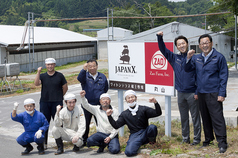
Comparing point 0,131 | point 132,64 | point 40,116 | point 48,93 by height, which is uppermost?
point 132,64

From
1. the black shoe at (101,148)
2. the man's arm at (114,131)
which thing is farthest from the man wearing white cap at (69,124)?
the man's arm at (114,131)

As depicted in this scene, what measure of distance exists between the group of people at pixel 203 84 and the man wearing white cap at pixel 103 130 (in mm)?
1410

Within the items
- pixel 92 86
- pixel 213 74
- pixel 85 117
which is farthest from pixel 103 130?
pixel 213 74

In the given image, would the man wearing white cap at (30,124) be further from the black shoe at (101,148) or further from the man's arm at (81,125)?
the black shoe at (101,148)

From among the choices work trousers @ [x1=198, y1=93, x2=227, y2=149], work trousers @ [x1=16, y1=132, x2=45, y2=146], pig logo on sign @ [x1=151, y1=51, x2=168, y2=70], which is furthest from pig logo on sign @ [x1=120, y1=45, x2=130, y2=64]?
work trousers @ [x1=16, y1=132, x2=45, y2=146]

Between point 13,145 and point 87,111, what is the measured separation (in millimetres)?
2028

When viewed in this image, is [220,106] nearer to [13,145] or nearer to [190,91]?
[190,91]

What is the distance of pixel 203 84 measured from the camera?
5.77 m

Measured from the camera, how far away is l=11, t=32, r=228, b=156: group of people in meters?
5.70

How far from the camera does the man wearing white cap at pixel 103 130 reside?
633 centimetres

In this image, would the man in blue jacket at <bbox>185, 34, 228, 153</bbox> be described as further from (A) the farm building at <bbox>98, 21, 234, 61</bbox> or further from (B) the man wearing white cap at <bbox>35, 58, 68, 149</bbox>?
(A) the farm building at <bbox>98, 21, 234, 61</bbox>

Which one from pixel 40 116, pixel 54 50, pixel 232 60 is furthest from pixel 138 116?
pixel 232 60

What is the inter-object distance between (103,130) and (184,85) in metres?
1.92

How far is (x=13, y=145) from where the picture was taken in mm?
7488
